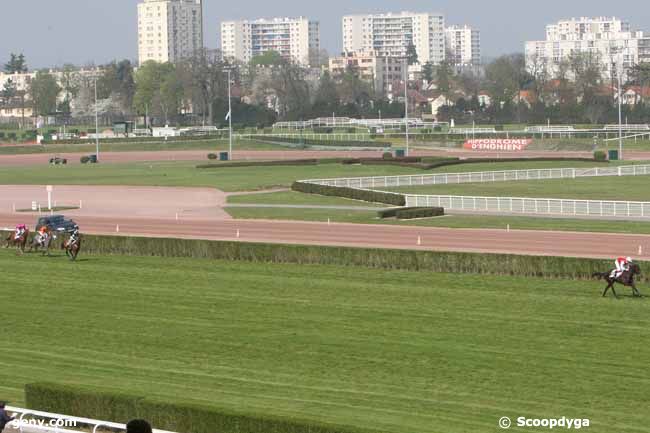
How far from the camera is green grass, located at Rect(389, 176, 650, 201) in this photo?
6025 centimetres

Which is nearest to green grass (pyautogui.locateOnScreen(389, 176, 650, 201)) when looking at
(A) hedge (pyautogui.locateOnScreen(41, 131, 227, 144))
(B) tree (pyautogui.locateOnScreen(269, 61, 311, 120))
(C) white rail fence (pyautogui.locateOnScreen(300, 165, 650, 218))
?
(C) white rail fence (pyautogui.locateOnScreen(300, 165, 650, 218))

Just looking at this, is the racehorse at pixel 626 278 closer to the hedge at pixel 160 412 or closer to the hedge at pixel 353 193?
the hedge at pixel 160 412

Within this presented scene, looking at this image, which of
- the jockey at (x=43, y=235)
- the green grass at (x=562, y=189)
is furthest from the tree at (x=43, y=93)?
the jockey at (x=43, y=235)

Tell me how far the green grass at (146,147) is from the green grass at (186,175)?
2592 cm

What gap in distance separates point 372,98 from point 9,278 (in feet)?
549

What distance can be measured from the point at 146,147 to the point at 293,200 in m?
65.2

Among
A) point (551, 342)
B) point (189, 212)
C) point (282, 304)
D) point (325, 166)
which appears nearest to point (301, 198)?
point (189, 212)

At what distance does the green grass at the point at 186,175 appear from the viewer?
241 feet

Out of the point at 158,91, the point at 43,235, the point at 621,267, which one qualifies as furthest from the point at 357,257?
the point at 158,91

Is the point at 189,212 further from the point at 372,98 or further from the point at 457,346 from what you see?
the point at 372,98

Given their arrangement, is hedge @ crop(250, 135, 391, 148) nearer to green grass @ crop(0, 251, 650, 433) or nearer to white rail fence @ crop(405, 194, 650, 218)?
white rail fence @ crop(405, 194, 650, 218)

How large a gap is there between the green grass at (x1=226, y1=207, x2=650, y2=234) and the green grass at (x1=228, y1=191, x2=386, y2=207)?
343 centimetres

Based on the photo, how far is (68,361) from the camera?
73.8 feet

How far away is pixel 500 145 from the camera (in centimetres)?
→ 10931
